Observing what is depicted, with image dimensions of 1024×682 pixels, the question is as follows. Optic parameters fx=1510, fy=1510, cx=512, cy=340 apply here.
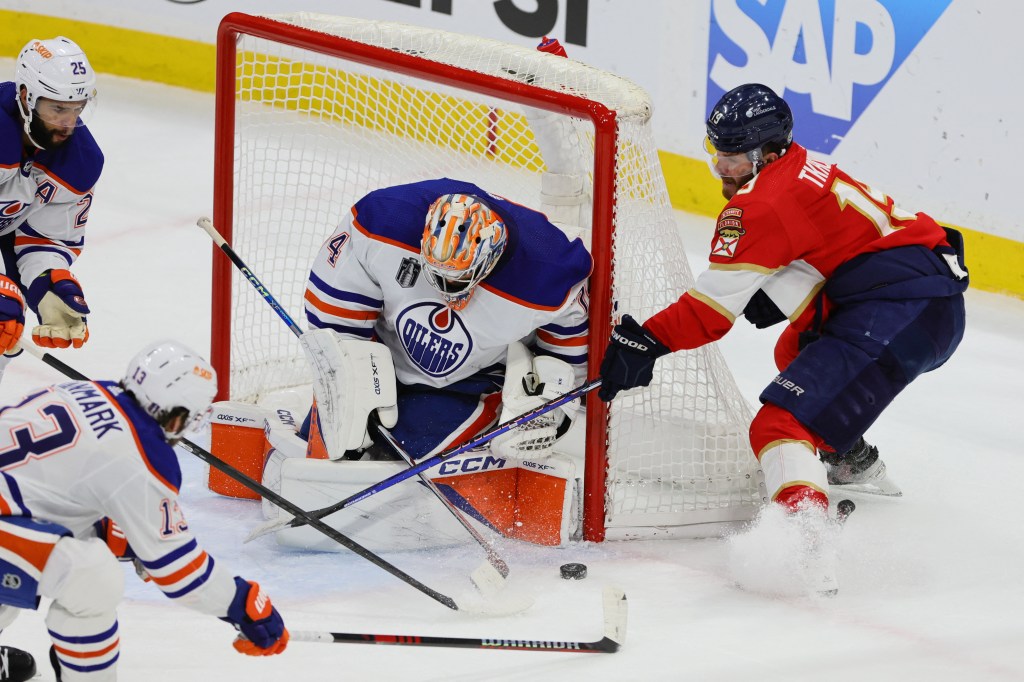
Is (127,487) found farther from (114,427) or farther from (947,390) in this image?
(947,390)

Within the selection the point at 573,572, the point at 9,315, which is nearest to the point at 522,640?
the point at 573,572

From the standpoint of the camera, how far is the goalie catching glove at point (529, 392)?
357 centimetres

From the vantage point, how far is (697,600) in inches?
135

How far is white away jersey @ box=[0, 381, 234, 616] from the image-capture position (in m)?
2.49

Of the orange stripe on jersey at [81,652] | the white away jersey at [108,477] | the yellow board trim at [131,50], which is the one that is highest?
the yellow board trim at [131,50]

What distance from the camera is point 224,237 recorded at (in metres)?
4.03

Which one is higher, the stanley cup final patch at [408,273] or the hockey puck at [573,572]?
the stanley cup final patch at [408,273]

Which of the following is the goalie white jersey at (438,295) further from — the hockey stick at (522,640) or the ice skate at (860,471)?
the ice skate at (860,471)

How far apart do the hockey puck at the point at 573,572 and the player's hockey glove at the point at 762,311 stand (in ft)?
2.36

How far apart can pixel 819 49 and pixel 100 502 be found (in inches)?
139

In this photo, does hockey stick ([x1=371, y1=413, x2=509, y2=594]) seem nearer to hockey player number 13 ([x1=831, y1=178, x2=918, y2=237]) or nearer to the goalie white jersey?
the goalie white jersey

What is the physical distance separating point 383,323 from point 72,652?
141cm

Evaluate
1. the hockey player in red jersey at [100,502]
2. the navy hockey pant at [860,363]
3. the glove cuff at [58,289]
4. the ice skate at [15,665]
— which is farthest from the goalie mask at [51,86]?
the navy hockey pant at [860,363]

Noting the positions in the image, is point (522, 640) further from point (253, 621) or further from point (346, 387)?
point (346, 387)
